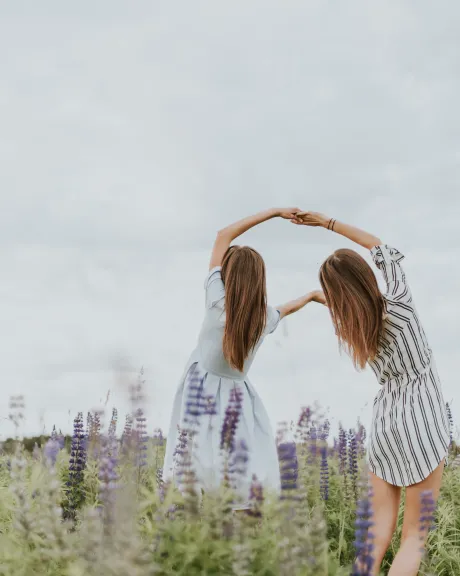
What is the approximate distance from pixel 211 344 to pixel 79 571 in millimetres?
2752

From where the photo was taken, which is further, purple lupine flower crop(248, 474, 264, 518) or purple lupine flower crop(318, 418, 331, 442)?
purple lupine flower crop(318, 418, 331, 442)

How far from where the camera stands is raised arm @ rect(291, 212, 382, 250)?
531cm

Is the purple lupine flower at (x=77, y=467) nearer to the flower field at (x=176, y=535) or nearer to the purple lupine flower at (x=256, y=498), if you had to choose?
the flower field at (x=176, y=535)

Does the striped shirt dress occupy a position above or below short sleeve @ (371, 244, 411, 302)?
below

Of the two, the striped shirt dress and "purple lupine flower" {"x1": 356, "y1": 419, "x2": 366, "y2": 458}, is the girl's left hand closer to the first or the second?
the striped shirt dress

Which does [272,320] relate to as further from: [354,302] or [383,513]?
[383,513]

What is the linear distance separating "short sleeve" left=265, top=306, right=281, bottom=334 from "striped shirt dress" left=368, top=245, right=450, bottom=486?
0.95 metres

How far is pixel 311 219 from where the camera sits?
6.04 meters

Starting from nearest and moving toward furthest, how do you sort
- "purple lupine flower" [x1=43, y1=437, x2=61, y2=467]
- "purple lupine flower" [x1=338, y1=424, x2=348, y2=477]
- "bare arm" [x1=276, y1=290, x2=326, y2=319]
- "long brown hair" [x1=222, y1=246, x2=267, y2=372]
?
"purple lupine flower" [x1=43, y1=437, x2=61, y2=467] < "long brown hair" [x1=222, y1=246, x2=267, y2=372] < "bare arm" [x1=276, y1=290, x2=326, y2=319] < "purple lupine flower" [x1=338, y1=424, x2=348, y2=477]

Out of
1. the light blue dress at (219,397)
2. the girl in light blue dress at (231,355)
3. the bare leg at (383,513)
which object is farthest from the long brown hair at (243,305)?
the bare leg at (383,513)

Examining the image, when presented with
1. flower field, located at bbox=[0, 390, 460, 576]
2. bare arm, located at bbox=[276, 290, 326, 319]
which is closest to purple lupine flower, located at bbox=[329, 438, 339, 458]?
bare arm, located at bbox=[276, 290, 326, 319]

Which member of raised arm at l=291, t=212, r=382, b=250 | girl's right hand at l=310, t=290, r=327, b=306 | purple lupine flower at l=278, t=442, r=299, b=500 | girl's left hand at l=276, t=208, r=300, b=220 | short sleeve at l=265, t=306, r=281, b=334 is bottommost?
purple lupine flower at l=278, t=442, r=299, b=500

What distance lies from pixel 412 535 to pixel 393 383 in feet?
3.17

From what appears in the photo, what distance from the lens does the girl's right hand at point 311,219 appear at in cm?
589
